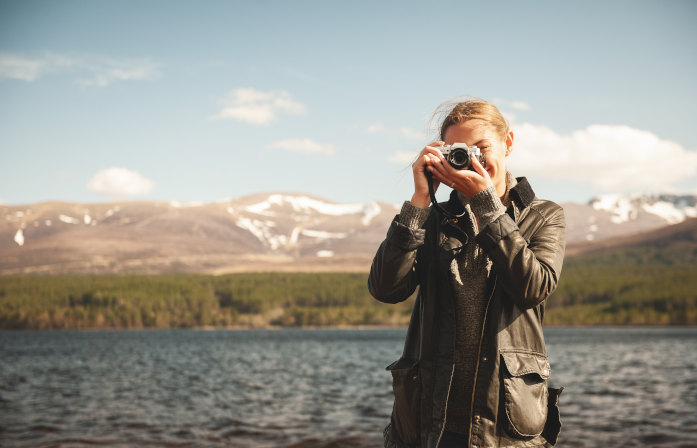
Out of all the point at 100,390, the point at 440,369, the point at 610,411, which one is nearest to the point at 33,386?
→ the point at 100,390

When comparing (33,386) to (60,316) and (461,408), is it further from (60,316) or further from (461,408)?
(60,316)

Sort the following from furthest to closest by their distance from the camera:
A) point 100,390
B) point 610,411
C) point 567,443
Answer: point 100,390, point 610,411, point 567,443

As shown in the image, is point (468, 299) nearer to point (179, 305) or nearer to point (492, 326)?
point (492, 326)

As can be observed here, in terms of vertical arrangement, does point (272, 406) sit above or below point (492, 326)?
below

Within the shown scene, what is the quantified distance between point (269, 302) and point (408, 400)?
590 feet

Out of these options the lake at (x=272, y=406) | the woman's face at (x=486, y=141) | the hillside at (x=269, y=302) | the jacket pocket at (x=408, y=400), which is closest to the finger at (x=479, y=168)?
the woman's face at (x=486, y=141)

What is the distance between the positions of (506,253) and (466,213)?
0.29 meters

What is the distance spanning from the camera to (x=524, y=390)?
2871 millimetres

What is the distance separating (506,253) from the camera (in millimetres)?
2834

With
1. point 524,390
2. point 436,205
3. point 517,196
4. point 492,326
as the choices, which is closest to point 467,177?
point 436,205

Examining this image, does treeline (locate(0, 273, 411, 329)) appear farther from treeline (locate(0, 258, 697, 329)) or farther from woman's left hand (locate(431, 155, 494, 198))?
woman's left hand (locate(431, 155, 494, 198))

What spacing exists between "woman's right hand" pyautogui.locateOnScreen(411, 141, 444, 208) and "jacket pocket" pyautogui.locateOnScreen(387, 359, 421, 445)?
72 cm

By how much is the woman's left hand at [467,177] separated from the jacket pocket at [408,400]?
78 cm

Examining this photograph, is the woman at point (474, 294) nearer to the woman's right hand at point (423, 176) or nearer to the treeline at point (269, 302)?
the woman's right hand at point (423, 176)
